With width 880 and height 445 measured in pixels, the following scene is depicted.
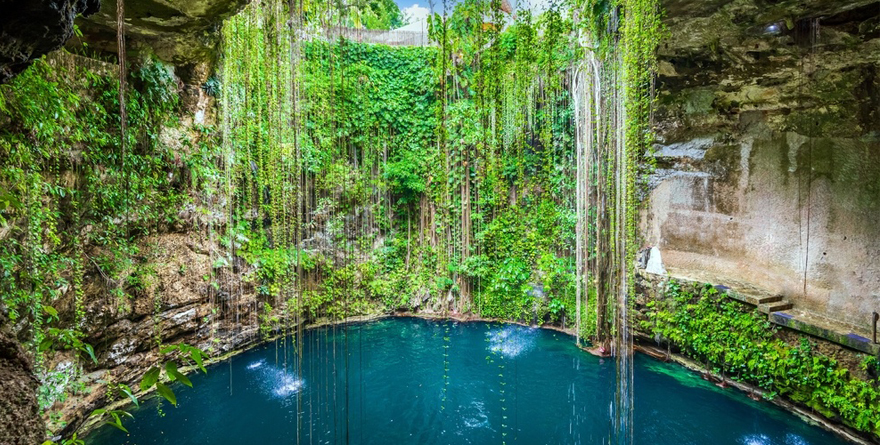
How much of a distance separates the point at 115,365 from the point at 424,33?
23.3 ft

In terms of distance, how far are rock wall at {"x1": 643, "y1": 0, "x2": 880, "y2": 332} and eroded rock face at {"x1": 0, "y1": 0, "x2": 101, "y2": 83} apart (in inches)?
181

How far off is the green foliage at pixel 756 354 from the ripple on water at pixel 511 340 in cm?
166

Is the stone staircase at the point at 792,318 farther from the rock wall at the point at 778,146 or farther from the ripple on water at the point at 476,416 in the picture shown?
the ripple on water at the point at 476,416

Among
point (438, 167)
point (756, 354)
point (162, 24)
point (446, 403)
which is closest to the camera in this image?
point (162, 24)

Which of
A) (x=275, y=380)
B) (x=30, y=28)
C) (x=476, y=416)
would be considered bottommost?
(x=476, y=416)

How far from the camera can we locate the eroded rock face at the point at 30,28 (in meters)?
1.29

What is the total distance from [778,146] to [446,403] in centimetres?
Result: 473

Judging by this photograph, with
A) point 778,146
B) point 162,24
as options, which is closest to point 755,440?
point 778,146

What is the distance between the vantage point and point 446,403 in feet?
15.1

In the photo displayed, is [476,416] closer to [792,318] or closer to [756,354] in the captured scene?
[756,354]

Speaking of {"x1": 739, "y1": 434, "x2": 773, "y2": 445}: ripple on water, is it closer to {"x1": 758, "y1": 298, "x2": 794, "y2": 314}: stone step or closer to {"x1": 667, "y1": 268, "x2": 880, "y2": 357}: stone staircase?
{"x1": 667, "y1": 268, "x2": 880, "y2": 357}: stone staircase

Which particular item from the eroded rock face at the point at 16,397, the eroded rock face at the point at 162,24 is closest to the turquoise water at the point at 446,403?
the eroded rock face at the point at 16,397

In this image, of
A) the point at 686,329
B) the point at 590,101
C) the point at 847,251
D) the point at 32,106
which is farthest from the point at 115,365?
A: the point at 847,251

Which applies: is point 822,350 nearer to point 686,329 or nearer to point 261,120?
point 686,329
